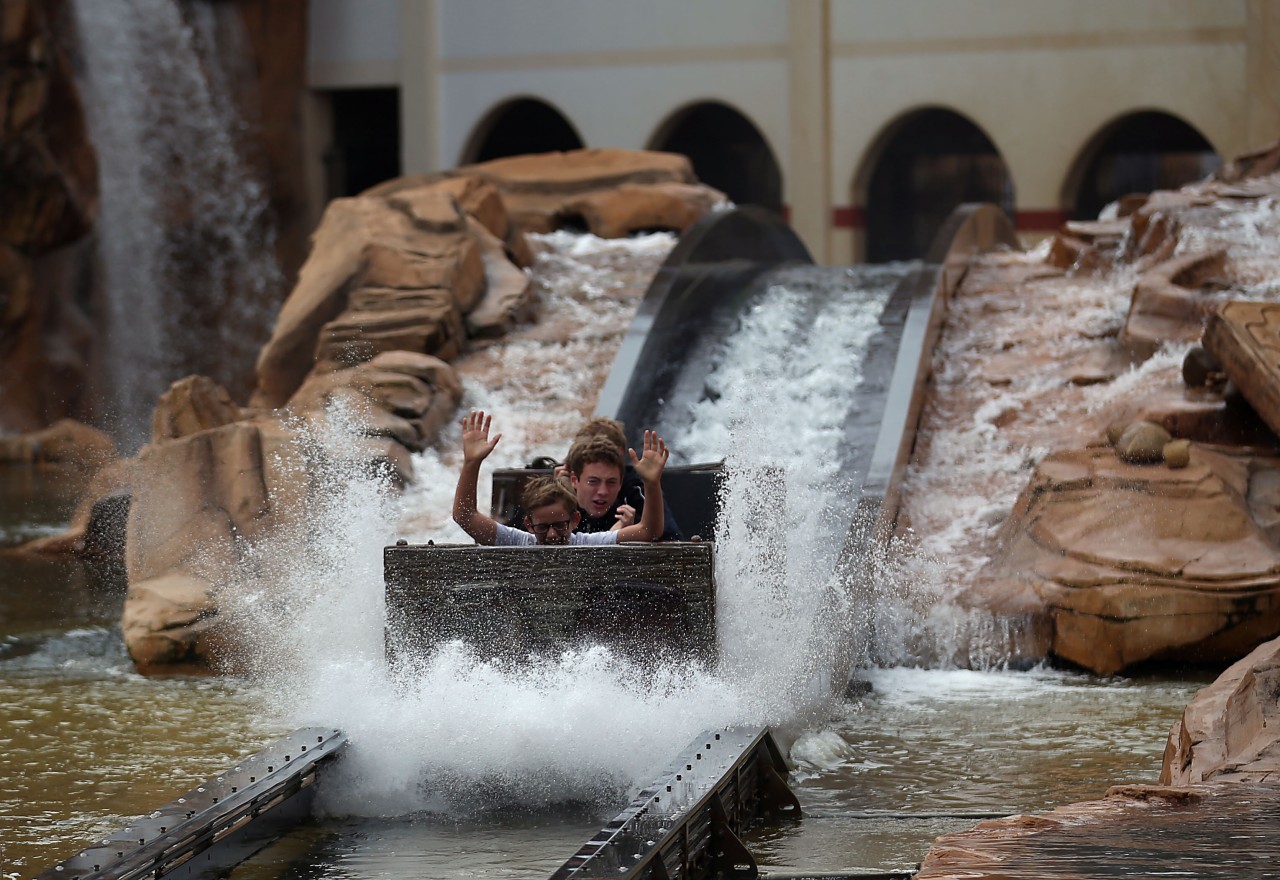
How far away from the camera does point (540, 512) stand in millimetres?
3988

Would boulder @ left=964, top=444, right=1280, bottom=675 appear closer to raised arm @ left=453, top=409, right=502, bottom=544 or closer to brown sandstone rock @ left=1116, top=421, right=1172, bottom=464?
brown sandstone rock @ left=1116, top=421, right=1172, bottom=464

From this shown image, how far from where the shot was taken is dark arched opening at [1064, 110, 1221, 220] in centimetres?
1530

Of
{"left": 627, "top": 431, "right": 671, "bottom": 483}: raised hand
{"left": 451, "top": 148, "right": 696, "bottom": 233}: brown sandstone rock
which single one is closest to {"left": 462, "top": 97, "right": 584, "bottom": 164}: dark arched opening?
{"left": 451, "top": 148, "right": 696, "bottom": 233}: brown sandstone rock

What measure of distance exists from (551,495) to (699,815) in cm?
101

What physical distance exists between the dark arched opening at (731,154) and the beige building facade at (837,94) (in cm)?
2

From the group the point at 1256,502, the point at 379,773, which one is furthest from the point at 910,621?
the point at 379,773

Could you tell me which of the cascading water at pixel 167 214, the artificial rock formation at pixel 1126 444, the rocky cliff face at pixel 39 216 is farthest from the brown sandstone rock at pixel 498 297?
the cascading water at pixel 167 214

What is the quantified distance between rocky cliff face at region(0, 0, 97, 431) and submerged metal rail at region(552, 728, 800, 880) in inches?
422

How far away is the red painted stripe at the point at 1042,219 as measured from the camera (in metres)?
14.1

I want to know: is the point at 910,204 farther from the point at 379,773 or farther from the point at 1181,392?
the point at 379,773

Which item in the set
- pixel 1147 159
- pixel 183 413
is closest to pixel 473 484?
pixel 183 413

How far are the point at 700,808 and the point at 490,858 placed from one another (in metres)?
0.45

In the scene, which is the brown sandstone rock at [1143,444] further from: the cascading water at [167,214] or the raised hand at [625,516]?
the cascading water at [167,214]

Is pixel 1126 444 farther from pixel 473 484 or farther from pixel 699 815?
pixel 699 815
